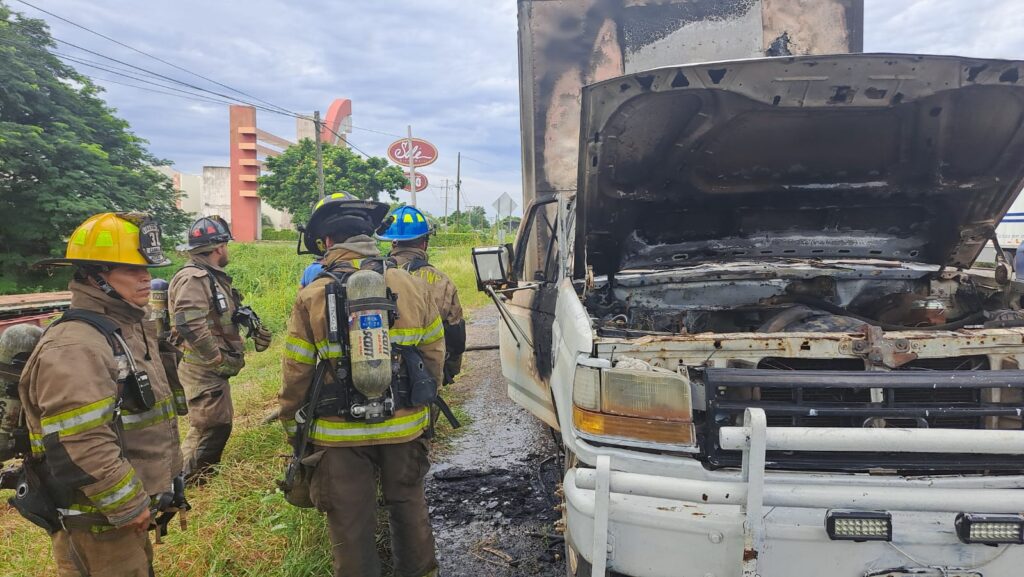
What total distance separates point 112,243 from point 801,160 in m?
3.12

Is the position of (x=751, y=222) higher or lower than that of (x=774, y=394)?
higher

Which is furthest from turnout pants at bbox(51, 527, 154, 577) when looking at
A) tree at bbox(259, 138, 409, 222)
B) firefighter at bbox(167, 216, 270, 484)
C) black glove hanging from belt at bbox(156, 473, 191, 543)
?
tree at bbox(259, 138, 409, 222)

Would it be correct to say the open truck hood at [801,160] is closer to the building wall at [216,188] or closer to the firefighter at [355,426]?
the firefighter at [355,426]

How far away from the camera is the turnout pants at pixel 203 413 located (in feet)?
12.4

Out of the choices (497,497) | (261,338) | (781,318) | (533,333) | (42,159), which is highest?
(42,159)

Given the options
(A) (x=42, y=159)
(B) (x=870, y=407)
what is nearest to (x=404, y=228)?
(B) (x=870, y=407)

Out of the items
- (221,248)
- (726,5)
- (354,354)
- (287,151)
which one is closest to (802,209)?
(726,5)

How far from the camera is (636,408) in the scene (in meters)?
1.80

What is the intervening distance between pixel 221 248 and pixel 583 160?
2.53 m

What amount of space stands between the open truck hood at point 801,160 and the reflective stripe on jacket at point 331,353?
3.53 feet

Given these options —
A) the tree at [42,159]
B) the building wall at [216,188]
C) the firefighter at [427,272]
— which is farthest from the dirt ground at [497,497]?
the building wall at [216,188]

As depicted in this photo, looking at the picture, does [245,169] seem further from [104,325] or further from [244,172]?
[104,325]

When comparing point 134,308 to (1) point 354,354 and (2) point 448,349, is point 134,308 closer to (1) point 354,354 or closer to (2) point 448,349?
(1) point 354,354

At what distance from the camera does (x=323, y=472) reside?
2.40 m
